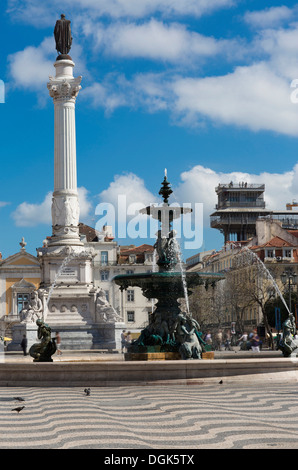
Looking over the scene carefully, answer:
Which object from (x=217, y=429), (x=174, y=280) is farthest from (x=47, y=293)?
(x=217, y=429)

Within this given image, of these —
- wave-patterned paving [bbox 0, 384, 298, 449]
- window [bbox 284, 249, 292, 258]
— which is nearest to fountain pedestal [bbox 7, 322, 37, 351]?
wave-patterned paving [bbox 0, 384, 298, 449]

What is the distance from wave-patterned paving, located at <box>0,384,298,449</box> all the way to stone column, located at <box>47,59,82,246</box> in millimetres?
29605

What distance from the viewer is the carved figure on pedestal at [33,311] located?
40.3 meters

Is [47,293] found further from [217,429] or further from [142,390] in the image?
[217,429]

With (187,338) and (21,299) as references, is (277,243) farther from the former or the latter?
(187,338)

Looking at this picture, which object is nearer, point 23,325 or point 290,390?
point 290,390

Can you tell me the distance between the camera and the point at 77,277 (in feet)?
143

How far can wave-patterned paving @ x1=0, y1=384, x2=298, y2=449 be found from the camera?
8707mm

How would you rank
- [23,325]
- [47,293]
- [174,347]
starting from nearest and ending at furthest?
[174,347] → [23,325] → [47,293]

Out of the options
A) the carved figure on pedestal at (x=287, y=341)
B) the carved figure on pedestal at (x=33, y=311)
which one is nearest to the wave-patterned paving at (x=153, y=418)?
the carved figure on pedestal at (x=287, y=341)

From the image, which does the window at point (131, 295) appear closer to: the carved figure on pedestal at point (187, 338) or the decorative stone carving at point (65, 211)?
the decorative stone carving at point (65, 211)

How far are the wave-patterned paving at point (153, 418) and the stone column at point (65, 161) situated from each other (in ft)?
97.1

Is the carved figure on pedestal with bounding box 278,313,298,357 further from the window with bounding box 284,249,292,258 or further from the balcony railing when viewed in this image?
the balcony railing
